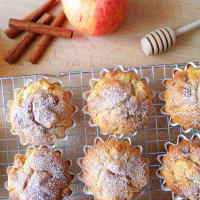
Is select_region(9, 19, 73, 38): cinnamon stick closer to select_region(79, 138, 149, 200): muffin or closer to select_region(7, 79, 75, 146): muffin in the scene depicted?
select_region(7, 79, 75, 146): muffin

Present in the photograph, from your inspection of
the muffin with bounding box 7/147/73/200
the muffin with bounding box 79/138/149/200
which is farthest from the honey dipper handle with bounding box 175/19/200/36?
the muffin with bounding box 7/147/73/200

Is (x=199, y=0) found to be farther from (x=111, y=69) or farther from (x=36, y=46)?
(x=36, y=46)

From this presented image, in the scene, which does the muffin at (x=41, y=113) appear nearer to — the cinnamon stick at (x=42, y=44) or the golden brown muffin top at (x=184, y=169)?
the cinnamon stick at (x=42, y=44)

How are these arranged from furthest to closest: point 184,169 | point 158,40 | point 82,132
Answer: point 82,132 < point 158,40 < point 184,169

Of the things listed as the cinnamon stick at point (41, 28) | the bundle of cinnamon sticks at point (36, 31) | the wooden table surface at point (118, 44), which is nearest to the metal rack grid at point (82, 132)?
the wooden table surface at point (118, 44)

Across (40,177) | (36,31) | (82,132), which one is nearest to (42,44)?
(36,31)

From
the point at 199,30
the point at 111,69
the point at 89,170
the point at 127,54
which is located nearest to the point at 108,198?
the point at 89,170

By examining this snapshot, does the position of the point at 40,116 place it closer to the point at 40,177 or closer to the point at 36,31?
the point at 40,177
